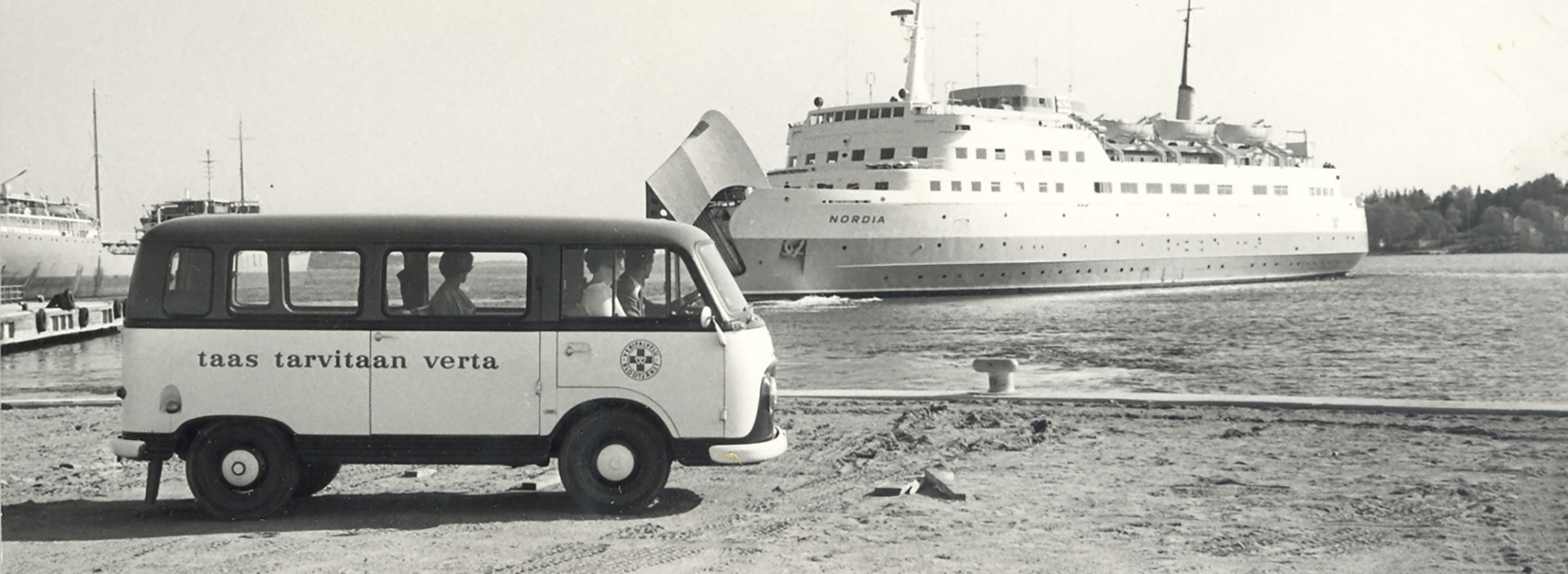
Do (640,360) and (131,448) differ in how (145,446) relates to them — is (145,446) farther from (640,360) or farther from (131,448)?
(640,360)

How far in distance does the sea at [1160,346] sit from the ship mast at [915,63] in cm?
815

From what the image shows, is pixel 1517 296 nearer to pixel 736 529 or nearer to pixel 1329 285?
pixel 1329 285

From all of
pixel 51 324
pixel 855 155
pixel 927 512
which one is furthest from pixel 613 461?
pixel 855 155

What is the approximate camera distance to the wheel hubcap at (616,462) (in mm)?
6715

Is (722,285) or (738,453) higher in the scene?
(722,285)

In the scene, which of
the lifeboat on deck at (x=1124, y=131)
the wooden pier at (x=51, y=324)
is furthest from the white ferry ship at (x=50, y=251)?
the lifeboat on deck at (x=1124, y=131)

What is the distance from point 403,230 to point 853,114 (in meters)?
42.5

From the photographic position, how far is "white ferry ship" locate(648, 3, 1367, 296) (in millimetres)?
41406

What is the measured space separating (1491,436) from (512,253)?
764 centimetres

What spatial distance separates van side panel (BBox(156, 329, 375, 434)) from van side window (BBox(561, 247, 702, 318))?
3.56ft

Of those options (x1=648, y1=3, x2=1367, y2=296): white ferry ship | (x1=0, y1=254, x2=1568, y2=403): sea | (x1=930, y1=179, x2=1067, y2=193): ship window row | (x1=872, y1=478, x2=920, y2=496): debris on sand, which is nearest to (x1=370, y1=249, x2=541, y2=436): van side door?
(x1=872, y1=478, x2=920, y2=496): debris on sand

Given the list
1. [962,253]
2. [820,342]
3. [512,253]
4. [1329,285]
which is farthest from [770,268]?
[512,253]

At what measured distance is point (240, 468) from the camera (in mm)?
6609

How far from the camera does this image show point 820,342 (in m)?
27.3
